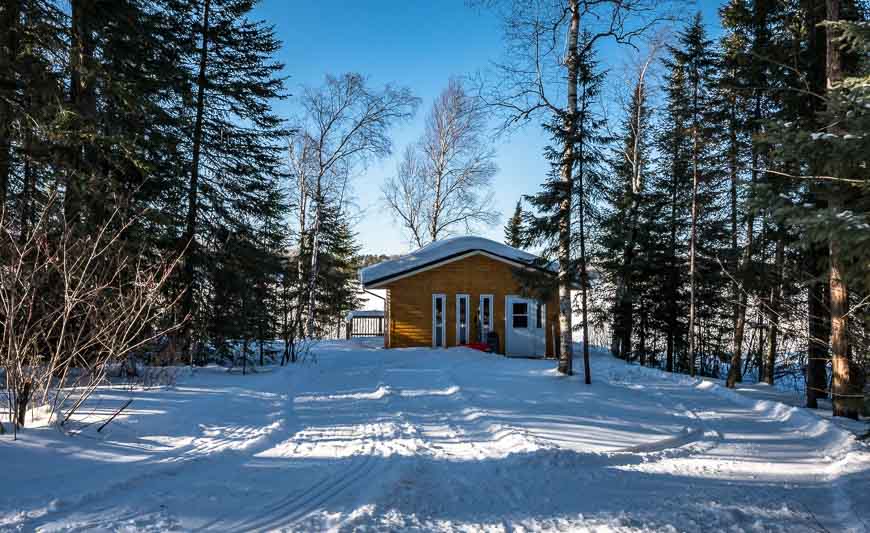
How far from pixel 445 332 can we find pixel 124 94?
532 inches

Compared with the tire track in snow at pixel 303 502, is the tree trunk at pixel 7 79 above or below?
above

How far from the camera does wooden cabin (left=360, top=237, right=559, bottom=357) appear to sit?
1931 cm

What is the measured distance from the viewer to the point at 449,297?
1964cm

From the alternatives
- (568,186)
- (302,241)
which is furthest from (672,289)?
(302,241)

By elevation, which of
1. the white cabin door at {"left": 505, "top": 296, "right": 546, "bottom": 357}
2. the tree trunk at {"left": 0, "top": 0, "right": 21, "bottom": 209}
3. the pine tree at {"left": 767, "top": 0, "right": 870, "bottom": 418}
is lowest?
the white cabin door at {"left": 505, "top": 296, "right": 546, "bottom": 357}

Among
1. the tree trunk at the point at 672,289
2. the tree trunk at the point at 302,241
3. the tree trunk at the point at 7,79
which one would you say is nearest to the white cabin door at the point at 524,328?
the tree trunk at the point at 672,289

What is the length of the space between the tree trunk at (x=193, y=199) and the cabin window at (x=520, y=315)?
12009mm

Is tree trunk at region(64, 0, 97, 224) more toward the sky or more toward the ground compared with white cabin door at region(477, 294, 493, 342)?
more toward the sky

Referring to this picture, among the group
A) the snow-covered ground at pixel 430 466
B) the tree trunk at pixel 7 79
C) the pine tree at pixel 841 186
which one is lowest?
the snow-covered ground at pixel 430 466

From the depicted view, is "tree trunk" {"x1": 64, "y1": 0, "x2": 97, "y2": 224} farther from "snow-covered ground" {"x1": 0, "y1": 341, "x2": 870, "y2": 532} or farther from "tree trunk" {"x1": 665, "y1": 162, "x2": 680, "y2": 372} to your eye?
"tree trunk" {"x1": 665, "y1": 162, "x2": 680, "y2": 372}

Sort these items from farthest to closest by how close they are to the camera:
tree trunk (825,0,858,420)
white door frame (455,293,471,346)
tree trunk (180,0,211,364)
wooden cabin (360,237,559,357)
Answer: white door frame (455,293,471,346), wooden cabin (360,237,559,357), tree trunk (180,0,211,364), tree trunk (825,0,858,420)

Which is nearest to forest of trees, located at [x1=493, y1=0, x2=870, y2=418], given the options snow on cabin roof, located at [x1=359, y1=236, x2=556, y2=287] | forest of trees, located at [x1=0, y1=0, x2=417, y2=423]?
snow on cabin roof, located at [x1=359, y1=236, x2=556, y2=287]

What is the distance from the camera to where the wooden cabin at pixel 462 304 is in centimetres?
1931

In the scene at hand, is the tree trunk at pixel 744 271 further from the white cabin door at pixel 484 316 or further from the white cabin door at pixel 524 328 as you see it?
the white cabin door at pixel 484 316
